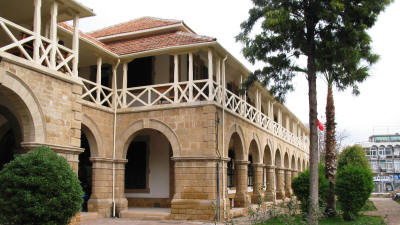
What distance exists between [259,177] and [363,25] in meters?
9.40

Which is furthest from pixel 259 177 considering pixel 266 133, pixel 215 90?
pixel 215 90

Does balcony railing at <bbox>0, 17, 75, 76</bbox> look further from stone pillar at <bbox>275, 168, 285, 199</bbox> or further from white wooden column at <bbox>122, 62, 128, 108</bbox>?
stone pillar at <bbox>275, 168, 285, 199</bbox>

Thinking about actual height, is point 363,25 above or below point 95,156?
above

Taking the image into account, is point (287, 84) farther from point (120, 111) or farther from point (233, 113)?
point (120, 111)

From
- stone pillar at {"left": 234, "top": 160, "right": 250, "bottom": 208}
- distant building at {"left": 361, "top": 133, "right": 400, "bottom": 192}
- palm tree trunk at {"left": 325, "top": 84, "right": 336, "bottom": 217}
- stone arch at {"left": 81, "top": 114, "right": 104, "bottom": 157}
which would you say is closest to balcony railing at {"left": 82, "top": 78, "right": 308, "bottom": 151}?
stone arch at {"left": 81, "top": 114, "right": 104, "bottom": 157}

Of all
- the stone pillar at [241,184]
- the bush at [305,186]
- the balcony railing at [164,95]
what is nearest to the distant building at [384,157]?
the stone pillar at [241,184]

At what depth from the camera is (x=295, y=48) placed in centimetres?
1349

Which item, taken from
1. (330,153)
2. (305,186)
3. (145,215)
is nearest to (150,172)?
(145,215)

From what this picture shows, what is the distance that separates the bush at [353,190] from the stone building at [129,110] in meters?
2.94

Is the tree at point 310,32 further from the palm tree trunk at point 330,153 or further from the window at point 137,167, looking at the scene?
the window at point 137,167

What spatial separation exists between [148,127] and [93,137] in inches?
78.7

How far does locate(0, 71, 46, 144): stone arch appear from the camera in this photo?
950 centimetres

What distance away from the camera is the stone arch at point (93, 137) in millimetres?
14675

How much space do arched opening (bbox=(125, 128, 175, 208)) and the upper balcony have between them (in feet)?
21.0
